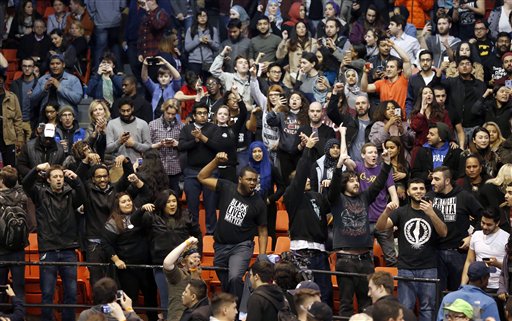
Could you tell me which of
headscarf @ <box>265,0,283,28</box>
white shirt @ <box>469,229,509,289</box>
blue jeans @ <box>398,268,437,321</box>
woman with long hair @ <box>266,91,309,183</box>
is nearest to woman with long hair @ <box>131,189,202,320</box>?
woman with long hair @ <box>266,91,309,183</box>

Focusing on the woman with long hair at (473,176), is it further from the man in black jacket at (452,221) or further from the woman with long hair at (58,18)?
the woman with long hair at (58,18)

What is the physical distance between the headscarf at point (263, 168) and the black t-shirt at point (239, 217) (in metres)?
1.53

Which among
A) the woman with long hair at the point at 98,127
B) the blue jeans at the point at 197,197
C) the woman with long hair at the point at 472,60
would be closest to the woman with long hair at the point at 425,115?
the woman with long hair at the point at 472,60

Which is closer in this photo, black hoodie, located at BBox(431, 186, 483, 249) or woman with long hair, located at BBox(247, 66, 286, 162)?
black hoodie, located at BBox(431, 186, 483, 249)

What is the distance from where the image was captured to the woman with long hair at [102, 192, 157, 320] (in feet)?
54.3

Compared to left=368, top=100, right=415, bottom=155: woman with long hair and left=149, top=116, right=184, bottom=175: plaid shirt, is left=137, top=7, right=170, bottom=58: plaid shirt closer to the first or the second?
left=149, top=116, right=184, bottom=175: plaid shirt

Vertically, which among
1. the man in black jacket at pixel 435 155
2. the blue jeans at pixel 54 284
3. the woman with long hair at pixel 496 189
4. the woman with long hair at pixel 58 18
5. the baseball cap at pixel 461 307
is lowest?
the blue jeans at pixel 54 284

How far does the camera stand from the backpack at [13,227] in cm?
1647

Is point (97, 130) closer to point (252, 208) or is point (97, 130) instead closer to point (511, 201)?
point (252, 208)

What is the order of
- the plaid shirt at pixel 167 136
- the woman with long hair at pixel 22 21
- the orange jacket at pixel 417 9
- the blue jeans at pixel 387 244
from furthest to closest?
the woman with long hair at pixel 22 21 → the orange jacket at pixel 417 9 → the plaid shirt at pixel 167 136 → the blue jeans at pixel 387 244

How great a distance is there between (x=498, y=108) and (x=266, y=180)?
3139 mm

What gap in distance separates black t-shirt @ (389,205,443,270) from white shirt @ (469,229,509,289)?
1.51 feet

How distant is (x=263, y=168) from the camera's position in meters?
18.2

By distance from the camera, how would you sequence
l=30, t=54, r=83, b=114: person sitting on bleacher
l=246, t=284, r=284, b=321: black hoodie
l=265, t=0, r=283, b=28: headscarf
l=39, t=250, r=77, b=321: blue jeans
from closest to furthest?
l=246, t=284, r=284, b=321: black hoodie, l=39, t=250, r=77, b=321: blue jeans, l=30, t=54, r=83, b=114: person sitting on bleacher, l=265, t=0, r=283, b=28: headscarf
